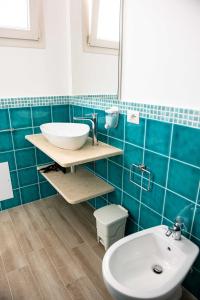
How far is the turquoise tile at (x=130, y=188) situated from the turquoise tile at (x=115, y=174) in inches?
2.6

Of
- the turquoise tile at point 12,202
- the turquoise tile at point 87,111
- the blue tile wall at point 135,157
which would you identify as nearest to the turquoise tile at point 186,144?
the blue tile wall at point 135,157

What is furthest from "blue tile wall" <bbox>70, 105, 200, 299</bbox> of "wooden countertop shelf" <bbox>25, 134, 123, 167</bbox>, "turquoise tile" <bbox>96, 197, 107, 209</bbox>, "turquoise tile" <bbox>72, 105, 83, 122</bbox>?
"turquoise tile" <bbox>72, 105, 83, 122</bbox>

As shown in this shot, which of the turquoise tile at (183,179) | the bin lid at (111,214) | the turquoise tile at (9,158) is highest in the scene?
the turquoise tile at (183,179)

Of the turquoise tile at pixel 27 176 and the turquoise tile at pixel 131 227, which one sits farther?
the turquoise tile at pixel 27 176

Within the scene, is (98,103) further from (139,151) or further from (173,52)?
(173,52)

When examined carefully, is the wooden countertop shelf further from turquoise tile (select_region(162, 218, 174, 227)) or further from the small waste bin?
turquoise tile (select_region(162, 218, 174, 227))

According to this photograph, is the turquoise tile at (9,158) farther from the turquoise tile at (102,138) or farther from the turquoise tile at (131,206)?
the turquoise tile at (131,206)

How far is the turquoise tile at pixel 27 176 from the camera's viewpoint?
223 cm

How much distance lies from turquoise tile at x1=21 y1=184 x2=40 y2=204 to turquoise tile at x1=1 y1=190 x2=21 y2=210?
53 millimetres

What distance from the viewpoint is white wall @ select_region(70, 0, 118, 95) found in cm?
187

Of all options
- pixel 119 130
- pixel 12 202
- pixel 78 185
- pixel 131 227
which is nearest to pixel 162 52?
pixel 119 130

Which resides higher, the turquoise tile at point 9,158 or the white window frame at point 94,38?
the white window frame at point 94,38

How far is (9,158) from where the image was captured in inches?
83.0

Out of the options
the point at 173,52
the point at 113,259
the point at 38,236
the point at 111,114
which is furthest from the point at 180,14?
the point at 38,236
